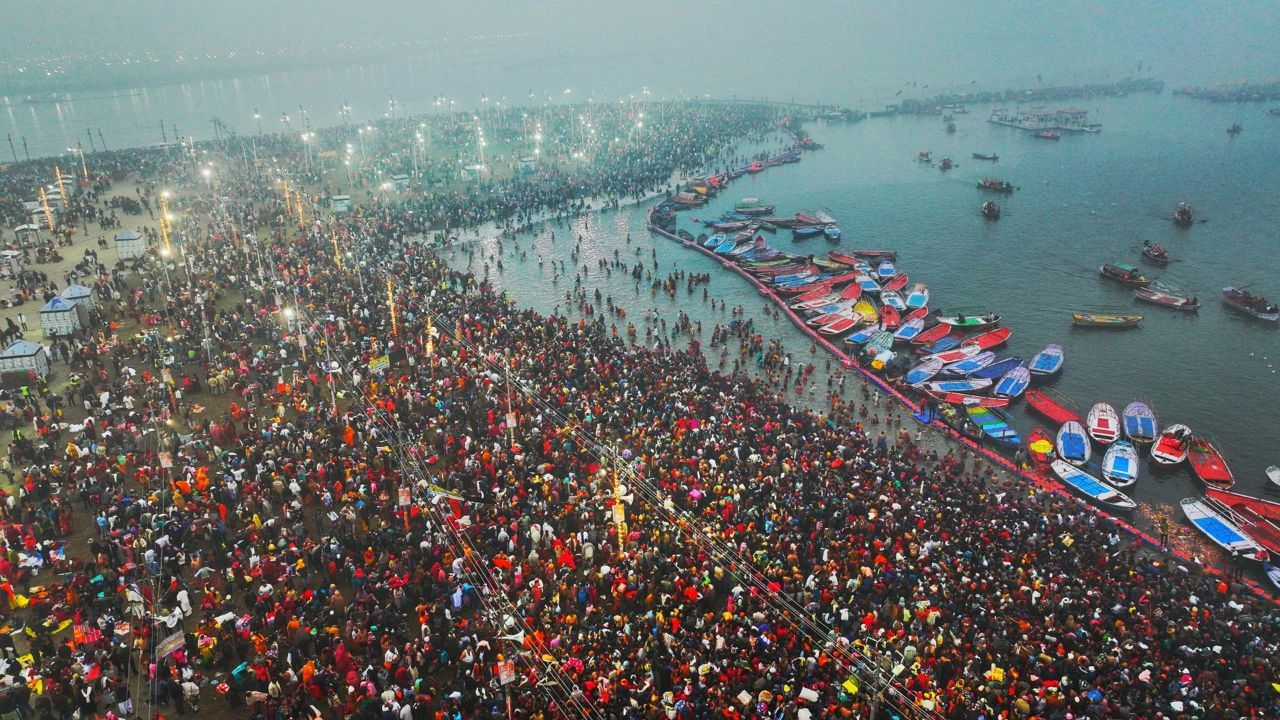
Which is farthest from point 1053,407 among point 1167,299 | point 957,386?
point 1167,299

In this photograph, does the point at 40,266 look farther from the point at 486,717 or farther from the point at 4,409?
the point at 486,717

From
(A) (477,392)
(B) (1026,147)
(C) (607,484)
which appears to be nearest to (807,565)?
(C) (607,484)

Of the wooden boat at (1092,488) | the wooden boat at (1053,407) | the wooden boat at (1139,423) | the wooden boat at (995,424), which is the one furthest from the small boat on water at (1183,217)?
the wooden boat at (1092,488)

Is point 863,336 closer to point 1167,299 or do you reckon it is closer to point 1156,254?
point 1167,299

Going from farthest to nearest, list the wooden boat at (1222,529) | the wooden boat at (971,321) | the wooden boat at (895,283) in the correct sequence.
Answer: the wooden boat at (895,283)
the wooden boat at (971,321)
the wooden boat at (1222,529)

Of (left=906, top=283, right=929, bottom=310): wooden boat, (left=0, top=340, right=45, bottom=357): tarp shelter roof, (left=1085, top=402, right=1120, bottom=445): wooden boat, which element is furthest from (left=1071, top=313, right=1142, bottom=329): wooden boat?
(left=0, top=340, right=45, bottom=357): tarp shelter roof

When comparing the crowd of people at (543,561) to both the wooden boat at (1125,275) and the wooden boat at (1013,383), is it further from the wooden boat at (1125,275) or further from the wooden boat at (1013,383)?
the wooden boat at (1125,275)

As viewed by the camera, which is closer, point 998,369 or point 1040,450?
point 1040,450
